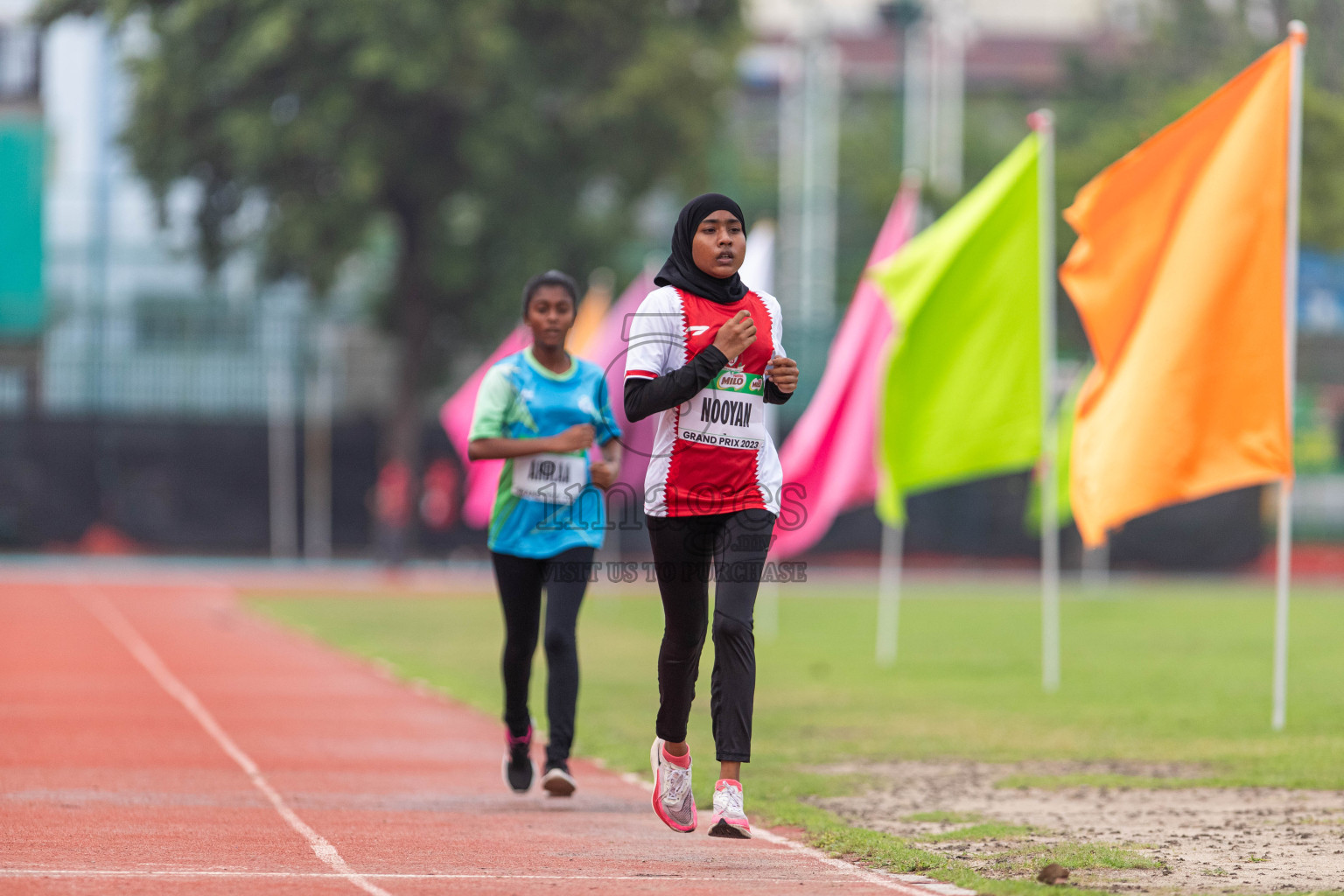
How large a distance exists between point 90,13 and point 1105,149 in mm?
Result: 20090

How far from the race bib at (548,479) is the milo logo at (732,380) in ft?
5.57

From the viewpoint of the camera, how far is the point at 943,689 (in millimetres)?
14555

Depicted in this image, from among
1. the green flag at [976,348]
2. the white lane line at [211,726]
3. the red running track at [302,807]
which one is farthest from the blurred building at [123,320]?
the green flag at [976,348]

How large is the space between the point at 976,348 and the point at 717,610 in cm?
852

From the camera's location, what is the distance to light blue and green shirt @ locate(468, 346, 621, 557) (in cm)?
836

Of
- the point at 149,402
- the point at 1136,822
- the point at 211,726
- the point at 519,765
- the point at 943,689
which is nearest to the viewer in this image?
the point at 1136,822

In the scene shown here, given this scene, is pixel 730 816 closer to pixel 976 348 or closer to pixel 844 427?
pixel 976 348

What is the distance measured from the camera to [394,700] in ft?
43.1

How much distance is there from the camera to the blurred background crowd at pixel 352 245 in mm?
34500

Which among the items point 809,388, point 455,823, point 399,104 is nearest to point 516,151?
point 399,104

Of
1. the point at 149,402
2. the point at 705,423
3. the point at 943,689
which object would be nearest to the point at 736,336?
the point at 705,423

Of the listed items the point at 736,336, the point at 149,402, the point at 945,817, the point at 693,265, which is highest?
the point at 693,265

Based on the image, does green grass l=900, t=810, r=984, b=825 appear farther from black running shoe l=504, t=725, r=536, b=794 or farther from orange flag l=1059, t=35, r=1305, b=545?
orange flag l=1059, t=35, r=1305, b=545

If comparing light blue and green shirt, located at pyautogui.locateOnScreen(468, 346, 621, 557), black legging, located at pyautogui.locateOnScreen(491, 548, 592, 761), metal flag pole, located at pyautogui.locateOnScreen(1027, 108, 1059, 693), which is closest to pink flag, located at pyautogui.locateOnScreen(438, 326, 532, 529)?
metal flag pole, located at pyautogui.locateOnScreen(1027, 108, 1059, 693)
